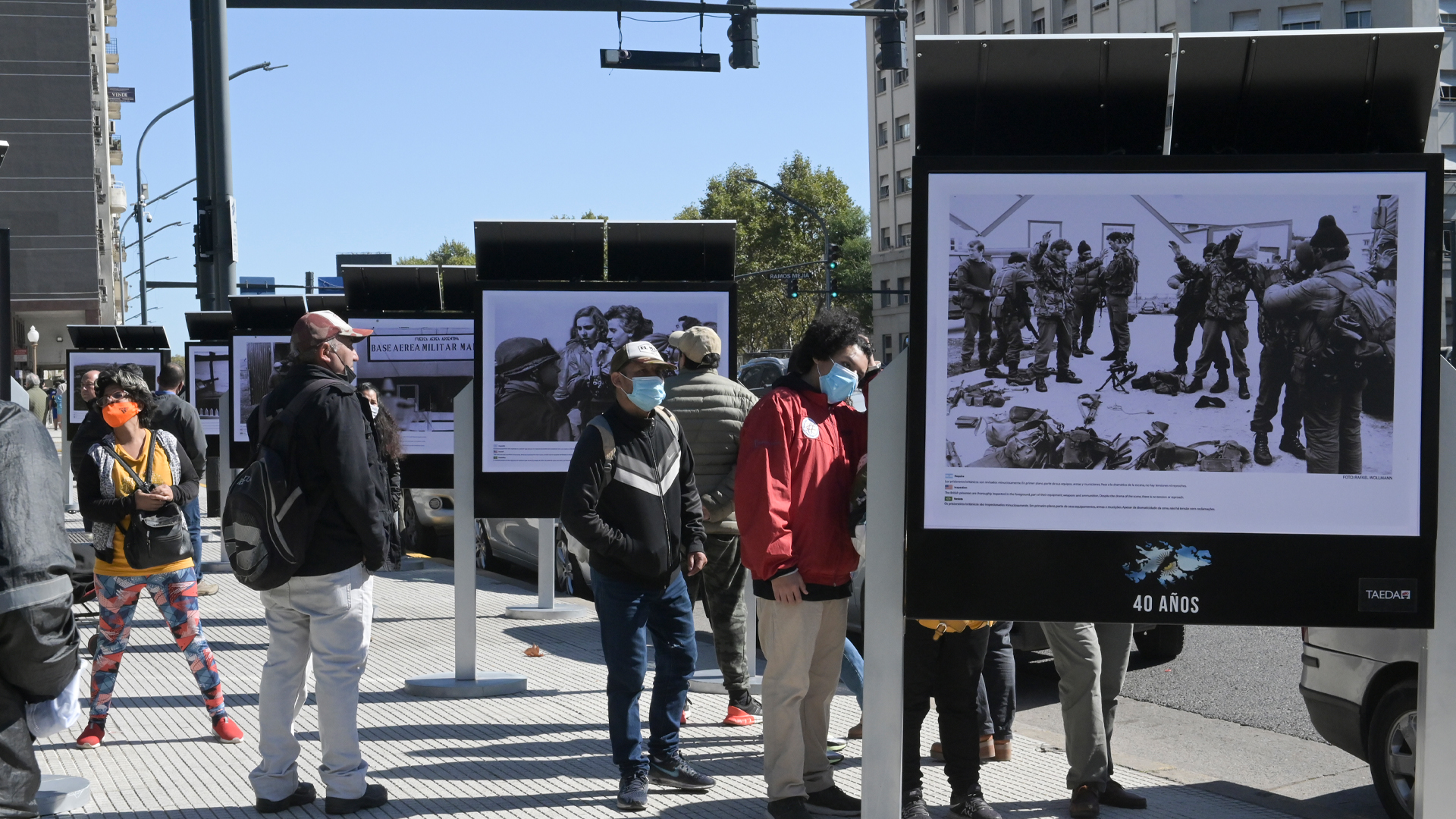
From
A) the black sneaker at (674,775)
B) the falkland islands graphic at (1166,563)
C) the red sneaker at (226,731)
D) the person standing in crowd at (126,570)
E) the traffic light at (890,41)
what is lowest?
the red sneaker at (226,731)

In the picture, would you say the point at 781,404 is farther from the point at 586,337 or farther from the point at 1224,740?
the point at 1224,740

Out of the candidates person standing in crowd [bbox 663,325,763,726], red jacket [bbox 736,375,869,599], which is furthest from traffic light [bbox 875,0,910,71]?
red jacket [bbox 736,375,869,599]

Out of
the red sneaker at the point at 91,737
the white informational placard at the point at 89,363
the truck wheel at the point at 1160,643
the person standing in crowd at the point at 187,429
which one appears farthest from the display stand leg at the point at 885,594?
the white informational placard at the point at 89,363

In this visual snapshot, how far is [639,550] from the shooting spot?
5559 millimetres

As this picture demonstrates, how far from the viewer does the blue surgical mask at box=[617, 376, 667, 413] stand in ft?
18.7

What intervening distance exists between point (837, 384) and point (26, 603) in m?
3.04

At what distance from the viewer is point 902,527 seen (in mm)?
4129

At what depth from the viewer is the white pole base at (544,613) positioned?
424 inches

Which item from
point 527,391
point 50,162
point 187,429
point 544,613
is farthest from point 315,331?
point 50,162

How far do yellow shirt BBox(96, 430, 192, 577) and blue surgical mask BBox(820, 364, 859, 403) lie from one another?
333 centimetres

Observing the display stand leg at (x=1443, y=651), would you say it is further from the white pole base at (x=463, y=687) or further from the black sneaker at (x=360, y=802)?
the white pole base at (x=463, y=687)

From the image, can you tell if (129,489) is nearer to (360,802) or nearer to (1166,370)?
(360,802)

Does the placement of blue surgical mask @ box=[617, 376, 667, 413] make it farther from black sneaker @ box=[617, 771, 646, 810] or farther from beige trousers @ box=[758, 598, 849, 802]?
black sneaker @ box=[617, 771, 646, 810]

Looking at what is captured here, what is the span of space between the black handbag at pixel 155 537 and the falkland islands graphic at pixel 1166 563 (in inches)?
176
